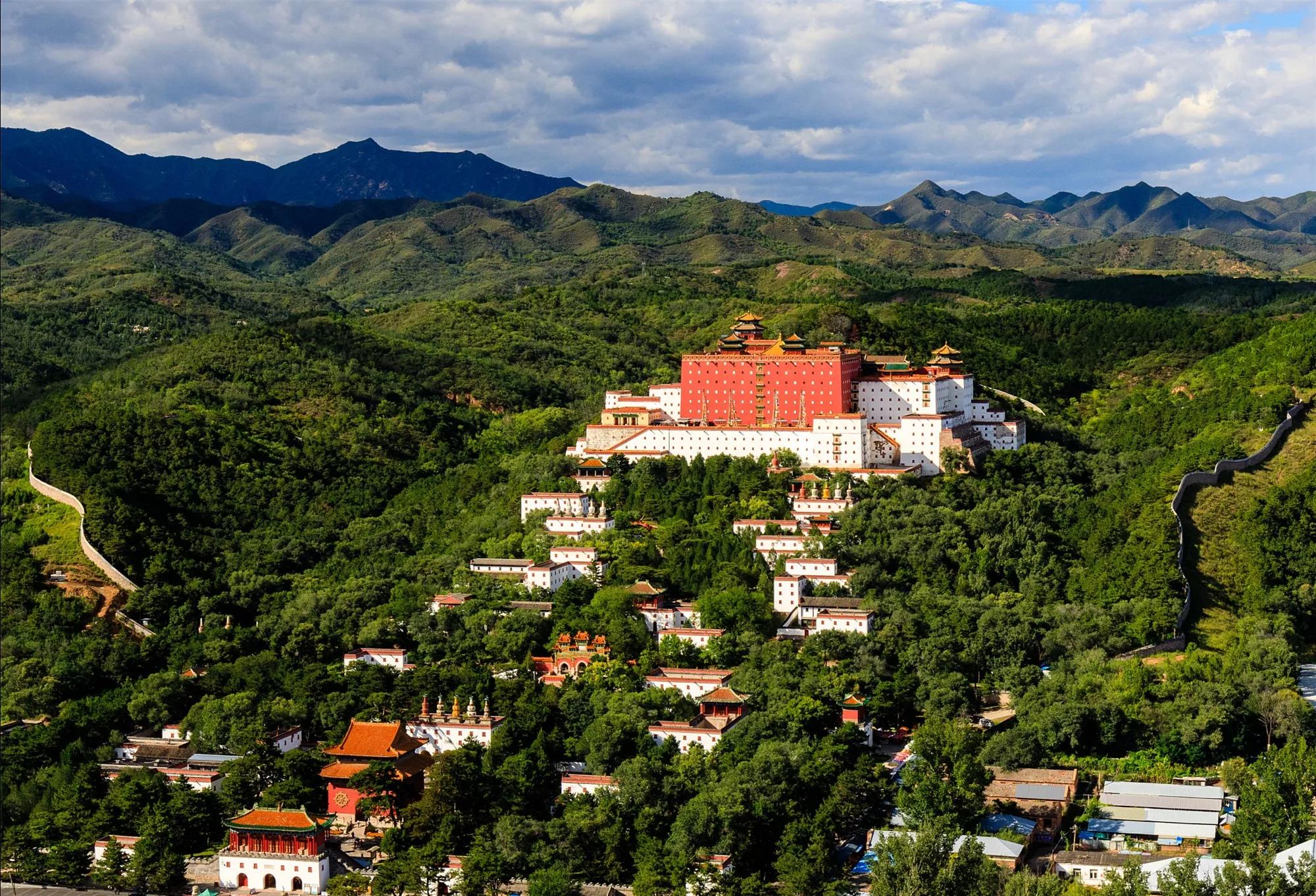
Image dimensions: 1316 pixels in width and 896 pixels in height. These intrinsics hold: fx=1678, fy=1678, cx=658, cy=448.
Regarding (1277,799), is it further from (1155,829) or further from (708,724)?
(708,724)

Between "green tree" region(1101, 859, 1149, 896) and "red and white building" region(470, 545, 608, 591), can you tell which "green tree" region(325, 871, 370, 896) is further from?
"green tree" region(1101, 859, 1149, 896)

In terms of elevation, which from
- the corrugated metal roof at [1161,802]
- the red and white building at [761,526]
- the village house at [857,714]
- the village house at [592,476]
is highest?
the village house at [592,476]

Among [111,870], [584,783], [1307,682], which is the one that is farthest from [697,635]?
[111,870]

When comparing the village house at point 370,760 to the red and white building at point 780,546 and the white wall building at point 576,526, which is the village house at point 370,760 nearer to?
the white wall building at point 576,526

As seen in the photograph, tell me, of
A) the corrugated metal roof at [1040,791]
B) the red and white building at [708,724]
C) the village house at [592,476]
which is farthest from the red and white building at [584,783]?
the village house at [592,476]

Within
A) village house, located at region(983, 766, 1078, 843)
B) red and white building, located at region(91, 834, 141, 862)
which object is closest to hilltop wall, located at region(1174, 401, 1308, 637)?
village house, located at region(983, 766, 1078, 843)

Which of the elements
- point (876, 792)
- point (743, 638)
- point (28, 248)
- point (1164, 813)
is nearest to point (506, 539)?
point (743, 638)
